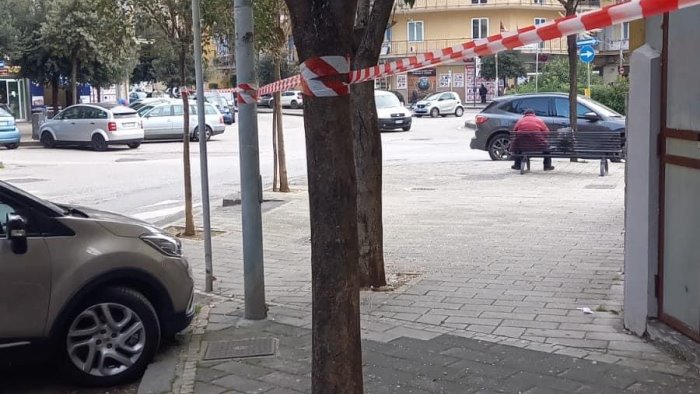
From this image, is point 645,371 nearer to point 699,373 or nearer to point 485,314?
point 699,373

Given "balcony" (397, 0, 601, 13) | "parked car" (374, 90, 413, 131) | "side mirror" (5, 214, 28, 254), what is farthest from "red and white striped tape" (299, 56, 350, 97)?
"balcony" (397, 0, 601, 13)

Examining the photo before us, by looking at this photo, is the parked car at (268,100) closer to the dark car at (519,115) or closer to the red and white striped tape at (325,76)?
the dark car at (519,115)

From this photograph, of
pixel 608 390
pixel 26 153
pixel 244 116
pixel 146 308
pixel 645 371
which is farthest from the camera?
pixel 26 153

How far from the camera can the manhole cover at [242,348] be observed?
5.62 m

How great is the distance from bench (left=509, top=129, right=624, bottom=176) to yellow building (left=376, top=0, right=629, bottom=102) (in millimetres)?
44008

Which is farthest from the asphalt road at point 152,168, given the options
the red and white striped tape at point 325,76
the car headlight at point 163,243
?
the red and white striped tape at point 325,76

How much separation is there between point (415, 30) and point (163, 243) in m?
60.1

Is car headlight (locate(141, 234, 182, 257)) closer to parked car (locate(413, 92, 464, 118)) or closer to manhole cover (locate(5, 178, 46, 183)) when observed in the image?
manhole cover (locate(5, 178, 46, 183))

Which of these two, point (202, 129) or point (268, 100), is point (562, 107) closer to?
point (202, 129)

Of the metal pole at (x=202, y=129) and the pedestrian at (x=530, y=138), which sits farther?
the pedestrian at (x=530, y=138)

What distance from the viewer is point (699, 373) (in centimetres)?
491

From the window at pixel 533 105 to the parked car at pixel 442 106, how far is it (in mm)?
25417

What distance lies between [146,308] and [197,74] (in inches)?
114

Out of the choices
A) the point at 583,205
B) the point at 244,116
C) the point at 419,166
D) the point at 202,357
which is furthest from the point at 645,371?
the point at 419,166
